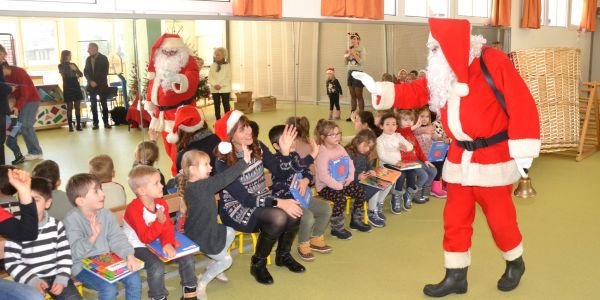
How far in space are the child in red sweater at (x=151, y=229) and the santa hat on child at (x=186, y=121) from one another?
904mm

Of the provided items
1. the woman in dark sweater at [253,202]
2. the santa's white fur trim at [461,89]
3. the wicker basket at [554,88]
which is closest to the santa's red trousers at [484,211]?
the santa's white fur trim at [461,89]

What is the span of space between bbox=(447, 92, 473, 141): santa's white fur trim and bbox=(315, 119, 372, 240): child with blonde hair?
4.19 ft

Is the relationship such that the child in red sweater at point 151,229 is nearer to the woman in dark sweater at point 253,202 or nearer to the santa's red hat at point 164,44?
the woman in dark sweater at point 253,202

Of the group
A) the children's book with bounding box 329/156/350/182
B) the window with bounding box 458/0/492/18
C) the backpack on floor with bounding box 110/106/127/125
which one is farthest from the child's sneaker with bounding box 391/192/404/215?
the window with bounding box 458/0/492/18

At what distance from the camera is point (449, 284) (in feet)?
11.6

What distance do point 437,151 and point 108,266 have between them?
12.0 feet

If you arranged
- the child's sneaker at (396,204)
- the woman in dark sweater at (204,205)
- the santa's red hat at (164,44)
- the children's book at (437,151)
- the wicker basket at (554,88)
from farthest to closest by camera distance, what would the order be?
the wicker basket at (554,88) → the children's book at (437,151) → the child's sneaker at (396,204) → the santa's red hat at (164,44) → the woman in dark sweater at (204,205)

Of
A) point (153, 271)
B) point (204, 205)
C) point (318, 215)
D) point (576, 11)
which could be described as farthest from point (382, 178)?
point (576, 11)

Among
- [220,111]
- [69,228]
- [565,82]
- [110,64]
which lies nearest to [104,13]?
[110,64]

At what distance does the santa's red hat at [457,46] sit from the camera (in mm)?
3266

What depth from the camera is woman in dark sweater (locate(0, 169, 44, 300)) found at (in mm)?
2521

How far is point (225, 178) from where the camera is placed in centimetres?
342

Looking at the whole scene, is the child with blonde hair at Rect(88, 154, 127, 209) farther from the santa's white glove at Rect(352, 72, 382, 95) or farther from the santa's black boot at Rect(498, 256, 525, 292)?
the santa's black boot at Rect(498, 256, 525, 292)

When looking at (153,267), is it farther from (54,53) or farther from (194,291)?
(54,53)
